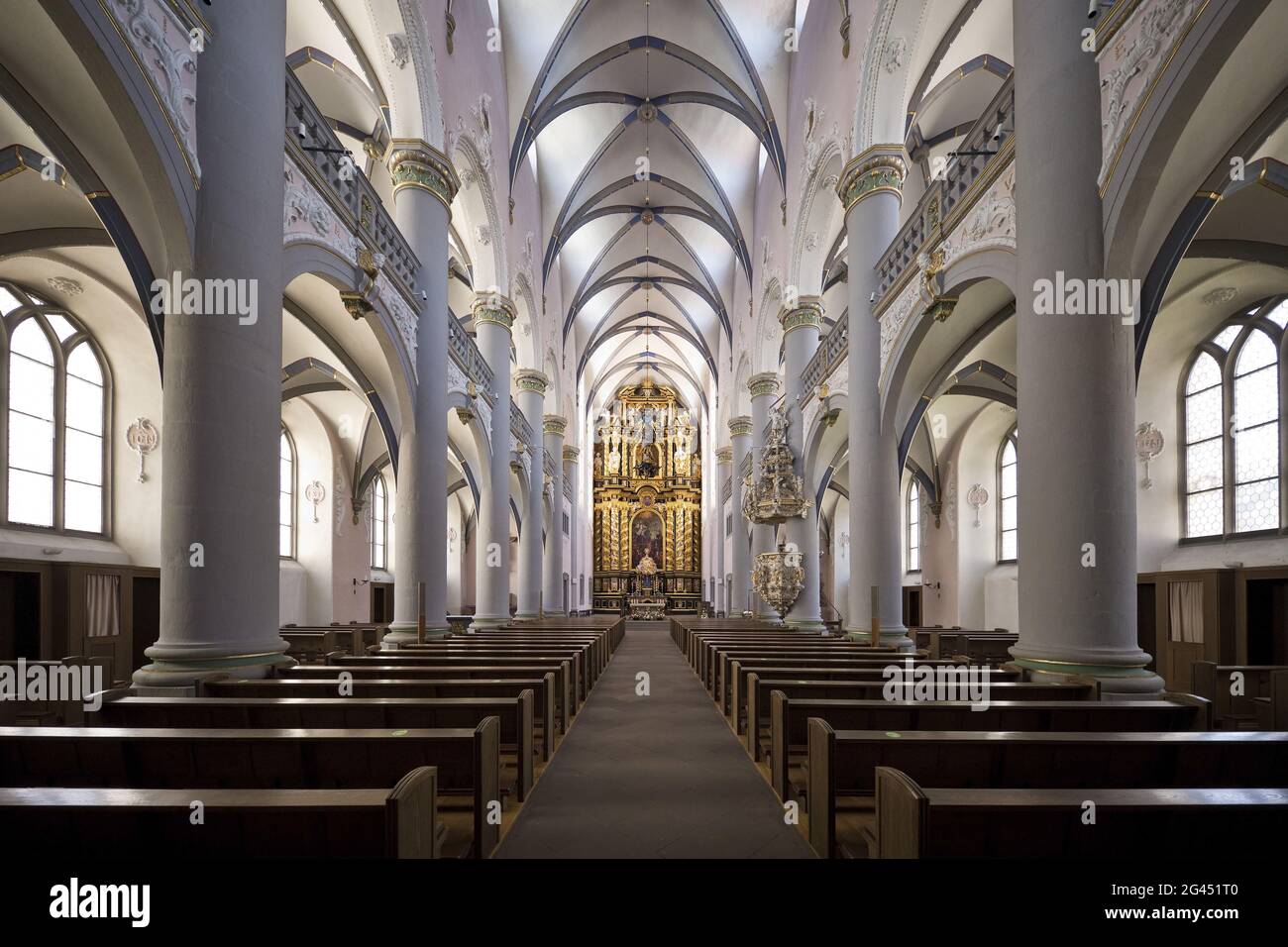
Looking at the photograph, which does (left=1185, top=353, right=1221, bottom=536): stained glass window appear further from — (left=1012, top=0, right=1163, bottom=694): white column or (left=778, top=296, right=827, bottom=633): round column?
(left=1012, top=0, right=1163, bottom=694): white column

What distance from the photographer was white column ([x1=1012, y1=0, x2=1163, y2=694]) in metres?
5.37

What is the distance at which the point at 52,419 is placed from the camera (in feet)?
39.0

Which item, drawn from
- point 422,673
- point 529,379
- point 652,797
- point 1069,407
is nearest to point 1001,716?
point 652,797

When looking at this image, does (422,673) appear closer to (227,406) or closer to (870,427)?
(227,406)

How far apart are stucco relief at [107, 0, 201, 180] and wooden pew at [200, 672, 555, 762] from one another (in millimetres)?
3727

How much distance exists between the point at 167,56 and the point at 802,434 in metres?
13.3

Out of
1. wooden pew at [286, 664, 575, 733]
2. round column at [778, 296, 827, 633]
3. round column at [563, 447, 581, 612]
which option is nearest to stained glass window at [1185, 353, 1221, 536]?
round column at [778, 296, 827, 633]

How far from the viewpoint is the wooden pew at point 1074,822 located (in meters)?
2.47

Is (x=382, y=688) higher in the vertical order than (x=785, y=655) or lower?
higher

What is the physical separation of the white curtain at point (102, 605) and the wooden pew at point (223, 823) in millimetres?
10745

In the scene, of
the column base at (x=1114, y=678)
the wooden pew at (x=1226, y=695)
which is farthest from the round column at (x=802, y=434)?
the column base at (x=1114, y=678)

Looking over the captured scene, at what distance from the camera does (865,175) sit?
11.5 metres
